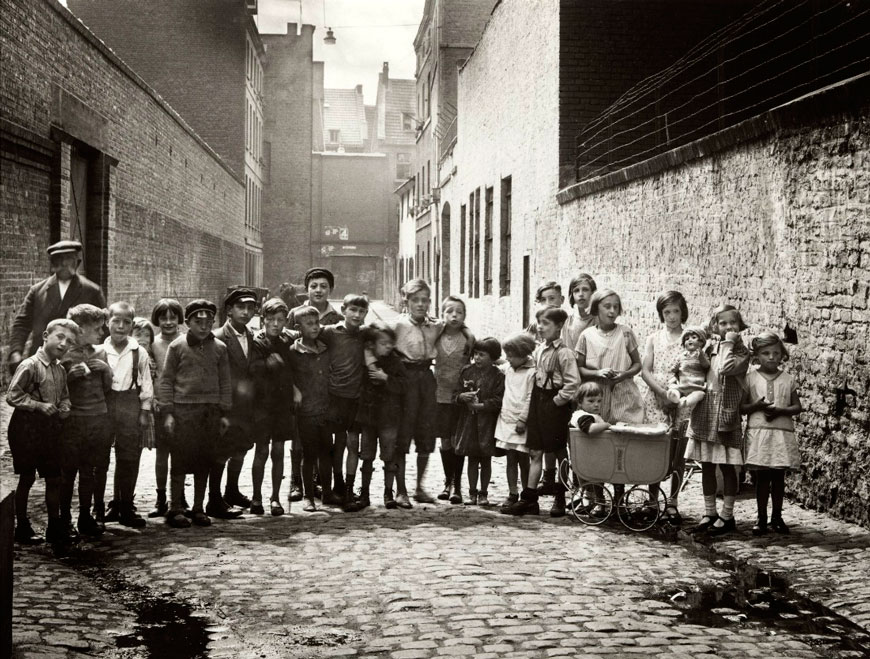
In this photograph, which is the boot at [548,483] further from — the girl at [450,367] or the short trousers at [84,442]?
the short trousers at [84,442]

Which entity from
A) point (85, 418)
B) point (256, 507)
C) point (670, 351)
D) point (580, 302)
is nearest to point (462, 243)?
point (580, 302)

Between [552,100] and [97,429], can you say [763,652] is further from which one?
[552,100]

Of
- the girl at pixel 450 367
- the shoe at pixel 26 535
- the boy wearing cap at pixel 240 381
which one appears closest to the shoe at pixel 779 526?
the girl at pixel 450 367

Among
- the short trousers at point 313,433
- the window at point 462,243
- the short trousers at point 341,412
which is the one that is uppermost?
the window at point 462,243

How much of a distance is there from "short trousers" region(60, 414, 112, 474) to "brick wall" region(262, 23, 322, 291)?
1833 inches

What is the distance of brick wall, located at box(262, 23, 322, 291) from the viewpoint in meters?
52.9

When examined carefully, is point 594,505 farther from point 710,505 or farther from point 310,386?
point 310,386

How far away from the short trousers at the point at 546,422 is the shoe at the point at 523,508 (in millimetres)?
385

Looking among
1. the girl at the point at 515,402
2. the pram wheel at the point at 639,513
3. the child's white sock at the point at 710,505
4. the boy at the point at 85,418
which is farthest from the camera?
the girl at the point at 515,402

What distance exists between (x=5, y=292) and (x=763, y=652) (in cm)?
932

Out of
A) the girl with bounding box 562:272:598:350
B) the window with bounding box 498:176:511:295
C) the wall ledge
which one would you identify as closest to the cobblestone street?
the girl with bounding box 562:272:598:350

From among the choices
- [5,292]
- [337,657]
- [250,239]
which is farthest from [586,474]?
[250,239]

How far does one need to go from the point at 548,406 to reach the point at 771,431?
5.14 feet

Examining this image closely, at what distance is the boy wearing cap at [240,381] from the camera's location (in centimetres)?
723
